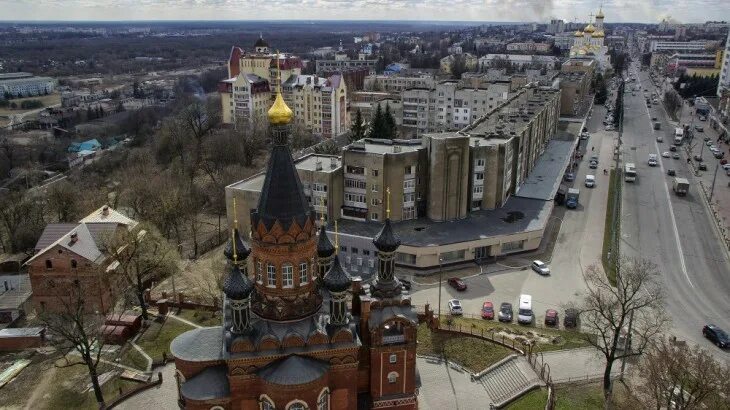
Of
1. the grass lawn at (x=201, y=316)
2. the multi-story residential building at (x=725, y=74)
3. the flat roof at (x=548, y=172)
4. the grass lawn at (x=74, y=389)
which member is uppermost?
the multi-story residential building at (x=725, y=74)

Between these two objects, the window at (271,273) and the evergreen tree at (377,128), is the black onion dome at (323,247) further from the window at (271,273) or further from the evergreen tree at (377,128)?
the evergreen tree at (377,128)

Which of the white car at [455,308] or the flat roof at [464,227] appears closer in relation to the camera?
the white car at [455,308]

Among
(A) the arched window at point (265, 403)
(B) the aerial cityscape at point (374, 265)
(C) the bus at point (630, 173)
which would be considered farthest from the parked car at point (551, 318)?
(C) the bus at point (630, 173)

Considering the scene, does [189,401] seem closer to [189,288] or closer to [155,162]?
[189,288]

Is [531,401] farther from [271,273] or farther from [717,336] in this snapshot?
[271,273]

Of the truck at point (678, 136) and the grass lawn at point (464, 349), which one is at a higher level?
the truck at point (678, 136)

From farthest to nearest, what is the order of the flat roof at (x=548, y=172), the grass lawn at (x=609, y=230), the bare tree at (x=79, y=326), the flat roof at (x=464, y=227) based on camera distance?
1. the flat roof at (x=548, y=172)
2. the flat roof at (x=464, y=227)
3. the grass lawn at (x=609, y=230)
4. the bare tree at (x=79, y=326)

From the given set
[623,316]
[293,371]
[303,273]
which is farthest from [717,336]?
[293,371]
